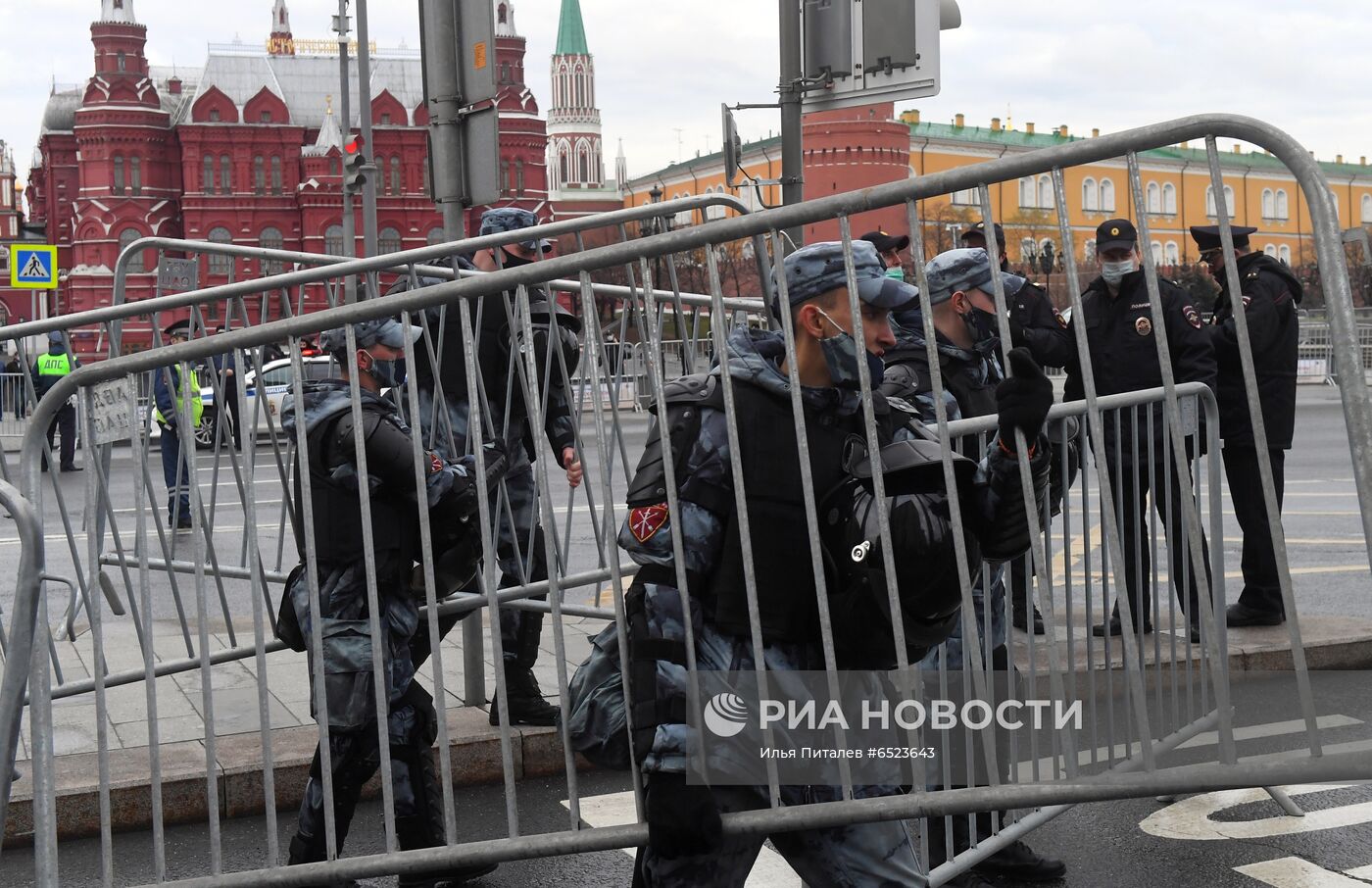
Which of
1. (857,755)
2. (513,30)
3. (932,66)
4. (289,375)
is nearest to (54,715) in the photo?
(289,375)

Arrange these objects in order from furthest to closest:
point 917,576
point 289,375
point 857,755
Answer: point 289,375 < point 857,755 < point 917,576

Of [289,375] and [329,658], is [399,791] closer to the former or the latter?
[329,658]

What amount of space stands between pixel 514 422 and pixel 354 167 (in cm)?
2342

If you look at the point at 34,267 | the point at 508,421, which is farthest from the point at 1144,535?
the point at 34,267

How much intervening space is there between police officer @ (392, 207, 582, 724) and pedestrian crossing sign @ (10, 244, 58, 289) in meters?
19.2

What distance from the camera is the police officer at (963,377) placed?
4.14 metres

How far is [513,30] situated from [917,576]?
87.5 metres

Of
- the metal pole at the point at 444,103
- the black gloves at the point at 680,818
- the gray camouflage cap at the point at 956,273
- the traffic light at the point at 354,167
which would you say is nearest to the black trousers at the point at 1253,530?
the gray camouflage cap at the point at 956,273

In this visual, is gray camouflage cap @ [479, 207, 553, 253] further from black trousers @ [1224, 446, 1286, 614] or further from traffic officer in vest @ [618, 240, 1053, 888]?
black trousers @ [1224, 446, 1286, 614]

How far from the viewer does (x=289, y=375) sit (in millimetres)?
3512

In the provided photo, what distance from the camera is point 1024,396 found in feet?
8.54

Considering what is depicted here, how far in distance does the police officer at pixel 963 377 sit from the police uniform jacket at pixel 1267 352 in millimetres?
1587

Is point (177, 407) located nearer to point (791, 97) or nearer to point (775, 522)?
point (775, 522)

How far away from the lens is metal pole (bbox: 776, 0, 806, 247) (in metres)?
7.86
